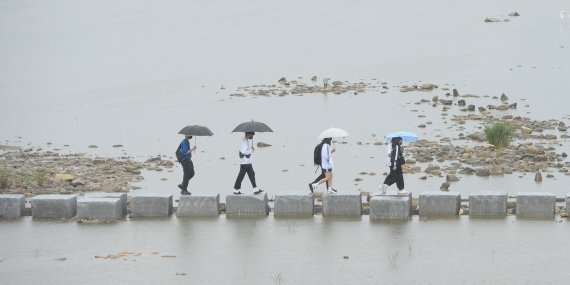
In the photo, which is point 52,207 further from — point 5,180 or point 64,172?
point 64,172

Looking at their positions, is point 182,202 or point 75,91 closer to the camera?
point 182,202

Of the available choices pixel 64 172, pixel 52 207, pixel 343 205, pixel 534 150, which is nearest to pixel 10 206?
pixel 52 207

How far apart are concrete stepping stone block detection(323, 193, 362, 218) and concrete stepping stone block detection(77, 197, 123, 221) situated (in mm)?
3787

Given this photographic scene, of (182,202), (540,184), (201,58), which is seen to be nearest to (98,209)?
(182,202)

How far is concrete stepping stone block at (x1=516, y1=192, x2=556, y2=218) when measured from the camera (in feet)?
67.4

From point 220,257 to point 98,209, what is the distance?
3755 mm

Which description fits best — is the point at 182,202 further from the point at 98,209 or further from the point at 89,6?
the point at 89,6

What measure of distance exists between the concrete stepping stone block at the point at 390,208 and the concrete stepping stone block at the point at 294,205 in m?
1.17

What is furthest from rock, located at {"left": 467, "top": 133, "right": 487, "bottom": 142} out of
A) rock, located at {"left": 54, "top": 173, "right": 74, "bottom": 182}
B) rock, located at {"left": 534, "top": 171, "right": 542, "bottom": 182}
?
rock, located at {"left": 54, "top": 173, "right": 74, "bottom": 182}

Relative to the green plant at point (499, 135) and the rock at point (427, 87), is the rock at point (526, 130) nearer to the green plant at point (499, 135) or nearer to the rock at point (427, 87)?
the green plant at point (499, 135)

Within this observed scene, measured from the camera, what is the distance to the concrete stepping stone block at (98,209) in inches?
833

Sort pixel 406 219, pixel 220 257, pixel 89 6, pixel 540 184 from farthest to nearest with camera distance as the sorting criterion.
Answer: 1. pixel 89 6
2. pixel 540 184
3. pixel 406 219
4. pixel 220 257

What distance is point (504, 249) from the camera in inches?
722

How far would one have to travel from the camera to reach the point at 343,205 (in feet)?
69.1
